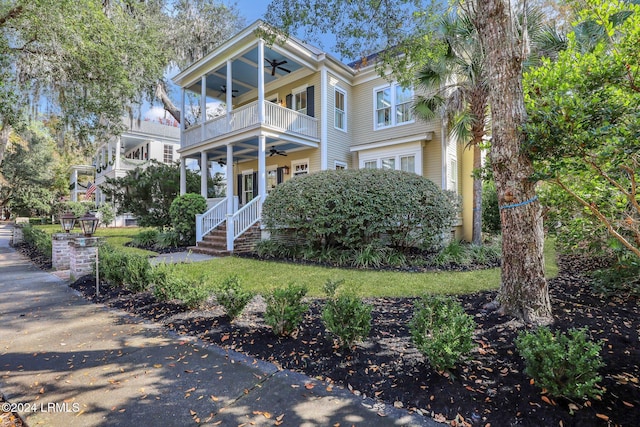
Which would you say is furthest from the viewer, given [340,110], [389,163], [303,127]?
[340,110]

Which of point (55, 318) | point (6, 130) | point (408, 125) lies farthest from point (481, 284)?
point (6, 130)

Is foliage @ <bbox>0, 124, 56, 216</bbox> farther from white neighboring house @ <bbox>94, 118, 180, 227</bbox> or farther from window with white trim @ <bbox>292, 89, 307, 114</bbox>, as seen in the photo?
window with white trim @ <bbox>292, 89, 307, 114</bbox>

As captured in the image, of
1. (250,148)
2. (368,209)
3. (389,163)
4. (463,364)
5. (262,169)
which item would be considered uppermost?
(250,148)

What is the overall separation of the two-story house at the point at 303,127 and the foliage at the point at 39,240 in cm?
393

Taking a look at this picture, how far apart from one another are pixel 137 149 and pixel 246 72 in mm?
18046

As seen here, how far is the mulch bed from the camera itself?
2.04 m

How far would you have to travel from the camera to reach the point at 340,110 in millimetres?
12938

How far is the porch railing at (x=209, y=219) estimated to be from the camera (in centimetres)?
1078

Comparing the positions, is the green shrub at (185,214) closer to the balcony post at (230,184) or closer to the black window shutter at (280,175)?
the balcony post at (230,184)

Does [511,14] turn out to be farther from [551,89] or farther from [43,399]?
[43,399]

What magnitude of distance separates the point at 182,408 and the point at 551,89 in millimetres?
4038

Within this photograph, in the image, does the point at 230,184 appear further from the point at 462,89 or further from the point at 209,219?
the point at 462,89

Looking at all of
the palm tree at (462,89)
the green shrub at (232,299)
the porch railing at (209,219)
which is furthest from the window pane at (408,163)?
the green shrub at (232,299)

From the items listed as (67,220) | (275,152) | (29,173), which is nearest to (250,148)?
(275,152)
